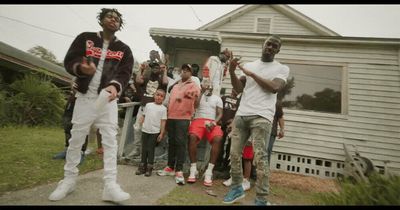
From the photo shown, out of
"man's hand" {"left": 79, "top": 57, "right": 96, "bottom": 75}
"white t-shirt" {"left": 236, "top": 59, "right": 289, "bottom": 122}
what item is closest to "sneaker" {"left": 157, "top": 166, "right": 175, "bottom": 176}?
"white t-shirt" {"left": 236, "top": 59, "right": 289, "bottom": 122}

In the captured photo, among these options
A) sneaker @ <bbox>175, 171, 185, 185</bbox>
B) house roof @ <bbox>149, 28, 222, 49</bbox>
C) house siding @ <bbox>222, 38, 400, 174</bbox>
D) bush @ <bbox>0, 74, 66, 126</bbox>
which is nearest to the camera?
sneaker @ <bbox>175, 171, 185, 185</bbox>

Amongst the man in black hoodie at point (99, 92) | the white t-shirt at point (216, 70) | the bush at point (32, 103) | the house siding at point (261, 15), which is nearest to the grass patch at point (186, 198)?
the man in black hoodie at point (99, 92)

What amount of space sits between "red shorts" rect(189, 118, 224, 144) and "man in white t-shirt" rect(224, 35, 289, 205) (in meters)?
1.27

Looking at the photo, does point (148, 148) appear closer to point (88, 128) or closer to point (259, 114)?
point (88, 128)

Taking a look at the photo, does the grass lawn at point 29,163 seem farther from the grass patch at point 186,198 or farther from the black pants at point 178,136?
the grass patch at point 186,198

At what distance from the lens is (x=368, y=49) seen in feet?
25.5

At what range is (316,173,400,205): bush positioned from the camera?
2156 mm

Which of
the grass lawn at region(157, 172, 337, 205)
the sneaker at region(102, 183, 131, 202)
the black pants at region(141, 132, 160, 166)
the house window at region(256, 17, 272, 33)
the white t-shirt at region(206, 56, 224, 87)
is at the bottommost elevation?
the grass lawn at region(157, 172, 337, 205)

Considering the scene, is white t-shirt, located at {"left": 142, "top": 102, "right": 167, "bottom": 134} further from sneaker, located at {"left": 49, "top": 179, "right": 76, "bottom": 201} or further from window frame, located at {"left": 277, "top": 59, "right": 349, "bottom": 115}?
window frame, located at {"left": 277, "top": 59, "right": 349, "bottom": 115}

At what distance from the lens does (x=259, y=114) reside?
326 cm

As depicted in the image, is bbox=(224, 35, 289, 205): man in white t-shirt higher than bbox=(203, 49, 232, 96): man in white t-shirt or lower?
lower

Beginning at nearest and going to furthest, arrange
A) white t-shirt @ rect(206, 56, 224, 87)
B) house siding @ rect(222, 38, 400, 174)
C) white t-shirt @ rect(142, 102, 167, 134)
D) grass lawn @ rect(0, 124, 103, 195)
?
grass lawn @ rect(0, 124, 103, 195), white t-shirt @ rect(142, 102, 167, 134), white t-shirt @ rect(206, 56, 224, 87), house siding @ rect(222, 38, 400, 174)

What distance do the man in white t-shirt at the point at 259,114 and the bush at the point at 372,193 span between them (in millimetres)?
838

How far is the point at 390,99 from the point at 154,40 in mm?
7630
